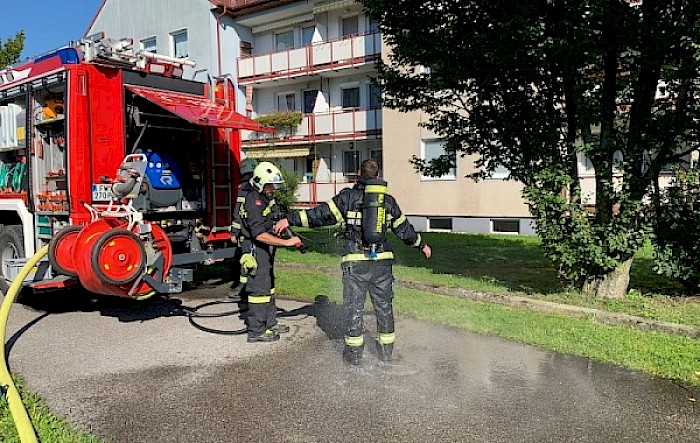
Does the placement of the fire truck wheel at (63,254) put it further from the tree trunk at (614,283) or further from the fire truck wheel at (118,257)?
the tree trunk at (614,283)

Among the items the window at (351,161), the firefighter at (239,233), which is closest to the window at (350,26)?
the window at (351,161)

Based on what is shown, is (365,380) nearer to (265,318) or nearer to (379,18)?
(265,318)

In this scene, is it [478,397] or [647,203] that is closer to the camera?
[478,397]

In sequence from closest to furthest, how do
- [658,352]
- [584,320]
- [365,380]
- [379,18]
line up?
[365,380], [658,352], [584,320], [379,18]

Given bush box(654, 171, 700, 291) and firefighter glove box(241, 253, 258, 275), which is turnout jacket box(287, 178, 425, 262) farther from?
bush box(654, 171, 700, 291)

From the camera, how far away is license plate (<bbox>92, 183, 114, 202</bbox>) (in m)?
6.80

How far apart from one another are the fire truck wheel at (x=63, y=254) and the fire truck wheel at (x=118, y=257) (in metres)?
0.50

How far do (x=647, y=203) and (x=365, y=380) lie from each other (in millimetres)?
4273

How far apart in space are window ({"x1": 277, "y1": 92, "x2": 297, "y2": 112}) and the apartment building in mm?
43

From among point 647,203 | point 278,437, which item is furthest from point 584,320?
point 278,437

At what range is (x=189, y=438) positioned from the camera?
3953 millimetres

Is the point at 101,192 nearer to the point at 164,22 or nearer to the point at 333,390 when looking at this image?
the point at 333,390

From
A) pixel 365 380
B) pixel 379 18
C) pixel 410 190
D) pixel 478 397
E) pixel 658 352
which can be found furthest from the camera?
pixel 410 190

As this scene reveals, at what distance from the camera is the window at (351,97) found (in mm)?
23672
